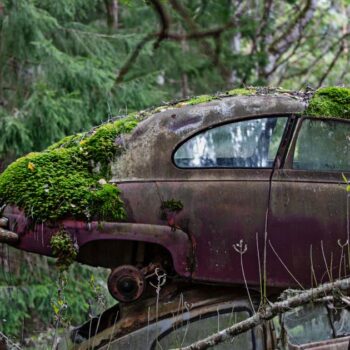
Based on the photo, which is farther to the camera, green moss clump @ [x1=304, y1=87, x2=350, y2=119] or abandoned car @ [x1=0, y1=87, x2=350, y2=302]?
green moss clump @ [x1=304, y1=87, x2=350, y2=119]

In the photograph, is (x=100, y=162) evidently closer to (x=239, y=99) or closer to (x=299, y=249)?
(x=239, y=99)

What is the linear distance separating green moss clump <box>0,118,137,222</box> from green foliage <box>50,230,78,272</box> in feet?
0.50

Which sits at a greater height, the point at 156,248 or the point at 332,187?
the point at 332,187

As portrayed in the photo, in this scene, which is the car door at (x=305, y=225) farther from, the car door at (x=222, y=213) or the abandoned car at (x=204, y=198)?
the car door at (x=222, y=213)

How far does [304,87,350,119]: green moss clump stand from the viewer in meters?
5.64

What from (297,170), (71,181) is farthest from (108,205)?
(297,170)

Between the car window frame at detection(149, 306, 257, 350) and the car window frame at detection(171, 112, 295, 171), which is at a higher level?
the car window frame at detection(171, 112, 295, 171)

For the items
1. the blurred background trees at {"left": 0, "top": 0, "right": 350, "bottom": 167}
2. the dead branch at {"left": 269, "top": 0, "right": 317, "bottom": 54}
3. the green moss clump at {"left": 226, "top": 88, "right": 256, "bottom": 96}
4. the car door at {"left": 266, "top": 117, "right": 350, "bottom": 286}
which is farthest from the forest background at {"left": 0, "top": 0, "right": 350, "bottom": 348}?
the car door at {"left": 266, "top": 117, "right": 350, "bottom": 286}

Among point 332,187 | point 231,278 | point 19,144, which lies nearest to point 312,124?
point 332,187

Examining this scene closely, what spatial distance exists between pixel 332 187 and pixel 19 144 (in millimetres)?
5819

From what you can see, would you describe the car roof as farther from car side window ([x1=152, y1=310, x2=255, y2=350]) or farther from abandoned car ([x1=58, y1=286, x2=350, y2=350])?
car side window ([x1=152, y1=310, x2=255, y2=350])

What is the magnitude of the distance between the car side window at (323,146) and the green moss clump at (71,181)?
1498mm

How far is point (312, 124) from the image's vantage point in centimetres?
562

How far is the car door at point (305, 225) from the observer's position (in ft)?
17.5
